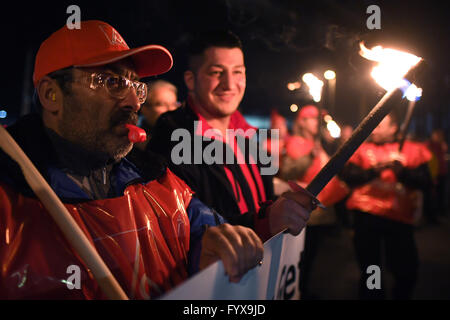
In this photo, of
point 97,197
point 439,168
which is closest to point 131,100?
point 97,197

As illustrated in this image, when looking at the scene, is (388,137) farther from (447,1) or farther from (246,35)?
(447,1)

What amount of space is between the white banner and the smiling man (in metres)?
0.39

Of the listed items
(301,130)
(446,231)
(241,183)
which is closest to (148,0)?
(301,130)

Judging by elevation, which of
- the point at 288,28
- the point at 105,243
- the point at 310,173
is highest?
the point at 288,28

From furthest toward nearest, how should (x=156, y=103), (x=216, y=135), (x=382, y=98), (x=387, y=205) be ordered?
1. (x=156, y=103)
2. (x=387, y=205)
3. (x=216, y=135)
4. (x=382, y=98)

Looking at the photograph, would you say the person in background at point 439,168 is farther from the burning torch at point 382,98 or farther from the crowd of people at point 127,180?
the burning torch at point 382,98

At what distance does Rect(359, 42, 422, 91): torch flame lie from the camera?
1.40m

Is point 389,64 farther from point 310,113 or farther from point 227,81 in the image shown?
point 310,113

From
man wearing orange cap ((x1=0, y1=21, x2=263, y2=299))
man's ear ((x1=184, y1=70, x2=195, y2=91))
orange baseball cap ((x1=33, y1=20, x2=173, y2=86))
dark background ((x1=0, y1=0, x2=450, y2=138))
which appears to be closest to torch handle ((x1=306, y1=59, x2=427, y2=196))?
dark background ((x1=0, y1=0, x2=450, y2=138))

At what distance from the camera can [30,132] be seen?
4.31 feet

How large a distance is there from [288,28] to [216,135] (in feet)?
7.60

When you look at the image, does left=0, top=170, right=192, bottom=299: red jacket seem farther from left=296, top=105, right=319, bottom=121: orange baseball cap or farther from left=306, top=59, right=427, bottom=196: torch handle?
left=296, top=105, right=319, bottom=121: orange baseball cap

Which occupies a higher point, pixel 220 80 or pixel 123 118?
pixel 220 80

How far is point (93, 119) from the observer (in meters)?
1.41
